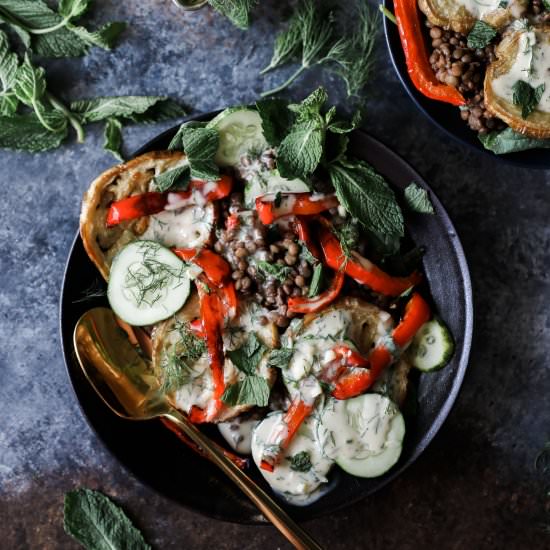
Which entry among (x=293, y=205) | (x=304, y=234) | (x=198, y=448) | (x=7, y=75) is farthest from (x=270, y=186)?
(x=7, y=75)

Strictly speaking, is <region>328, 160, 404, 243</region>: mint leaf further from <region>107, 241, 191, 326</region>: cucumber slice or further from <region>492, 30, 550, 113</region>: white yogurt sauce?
<region>107, 241, 191, 326</region>: cucumber slice

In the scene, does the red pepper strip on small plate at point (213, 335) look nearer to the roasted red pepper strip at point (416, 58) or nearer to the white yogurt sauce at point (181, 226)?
the white yogurt sauce at point (181, 226)

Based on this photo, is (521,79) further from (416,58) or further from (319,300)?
(319,300)

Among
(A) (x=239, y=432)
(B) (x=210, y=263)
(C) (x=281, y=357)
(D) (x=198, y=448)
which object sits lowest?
(D) (x=198, y=448)

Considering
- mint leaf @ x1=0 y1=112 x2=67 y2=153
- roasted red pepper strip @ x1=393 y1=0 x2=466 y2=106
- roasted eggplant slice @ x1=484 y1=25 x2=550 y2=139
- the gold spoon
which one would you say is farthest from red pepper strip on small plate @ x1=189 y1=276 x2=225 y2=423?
roasted eggplant slice @ x1=484 y1=25 x2=550 y2=139

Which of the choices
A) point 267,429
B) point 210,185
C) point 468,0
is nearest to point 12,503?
point 267,429

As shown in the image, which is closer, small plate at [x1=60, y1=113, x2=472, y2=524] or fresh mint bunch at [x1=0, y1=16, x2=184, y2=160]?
small plate at [x1=60, y1=113, x2=472, y2=524]
